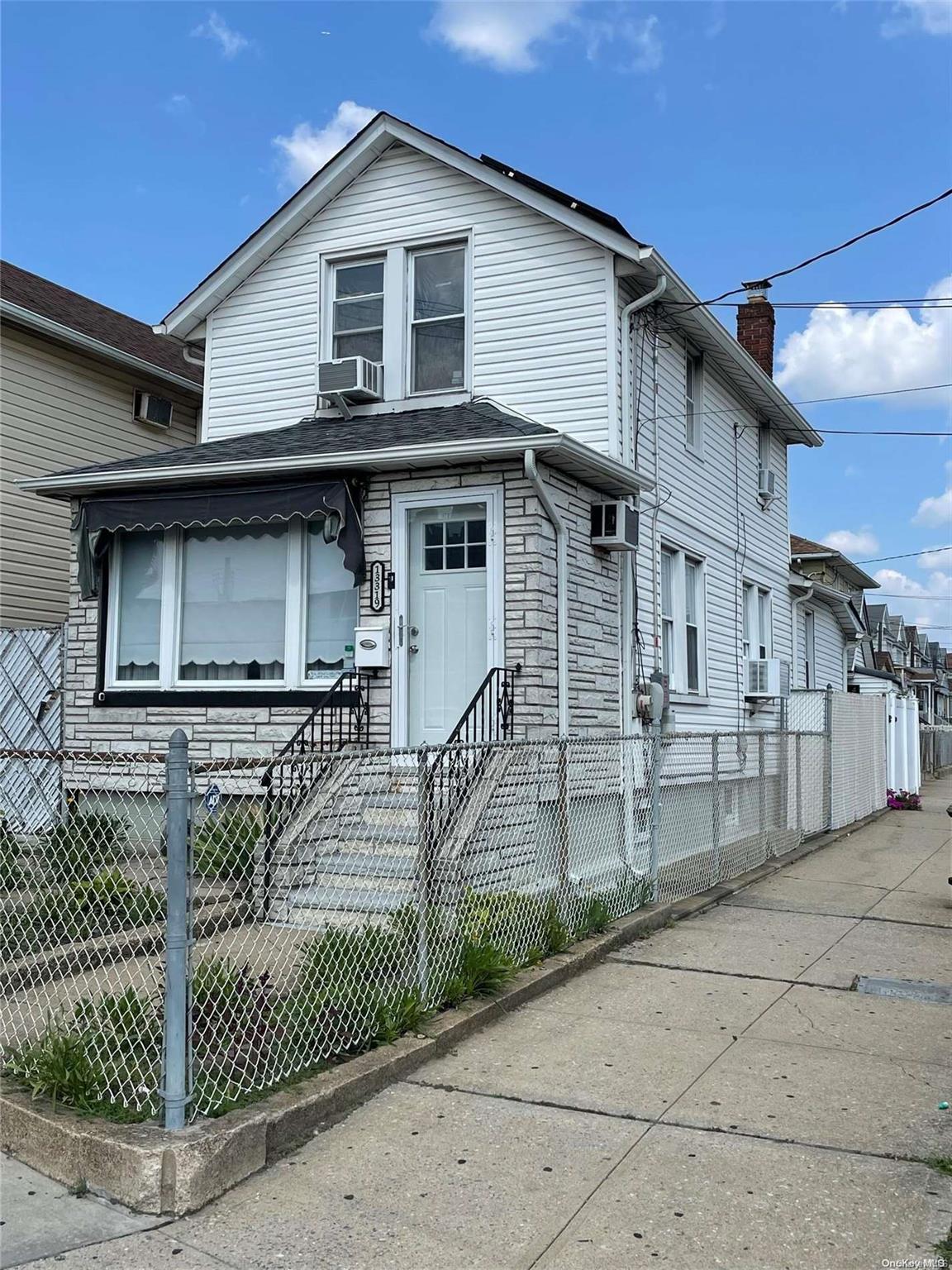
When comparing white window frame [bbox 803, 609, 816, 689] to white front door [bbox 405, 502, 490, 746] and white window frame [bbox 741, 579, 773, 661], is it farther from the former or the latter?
white front door [bbox 405, 502, 490, 746]

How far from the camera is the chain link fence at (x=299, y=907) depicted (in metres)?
4.31

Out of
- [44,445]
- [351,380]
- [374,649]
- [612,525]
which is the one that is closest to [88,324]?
[44,445]

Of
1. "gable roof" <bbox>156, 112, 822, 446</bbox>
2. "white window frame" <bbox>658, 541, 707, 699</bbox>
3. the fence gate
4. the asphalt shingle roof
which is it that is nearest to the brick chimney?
"gable roof" <bbox>156, 112, 822, 446</bbox>

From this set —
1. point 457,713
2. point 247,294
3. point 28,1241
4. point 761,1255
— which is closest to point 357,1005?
point 28,1241

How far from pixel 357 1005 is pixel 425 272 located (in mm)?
8898

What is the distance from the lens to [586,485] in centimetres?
1055

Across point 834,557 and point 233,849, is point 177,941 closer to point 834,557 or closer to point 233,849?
point 233,849

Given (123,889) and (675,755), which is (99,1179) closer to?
(123,889)

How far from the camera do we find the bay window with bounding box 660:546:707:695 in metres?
12.6

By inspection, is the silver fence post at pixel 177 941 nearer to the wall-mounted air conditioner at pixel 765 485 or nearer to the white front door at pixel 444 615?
the white front door at pixel 444 615

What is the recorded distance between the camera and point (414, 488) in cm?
1012

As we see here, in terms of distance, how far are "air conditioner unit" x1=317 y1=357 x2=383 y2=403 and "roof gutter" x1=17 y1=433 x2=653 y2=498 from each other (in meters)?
1.82

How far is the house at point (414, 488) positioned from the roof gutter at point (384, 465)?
0.03 meters

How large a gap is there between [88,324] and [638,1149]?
45.2 ft
